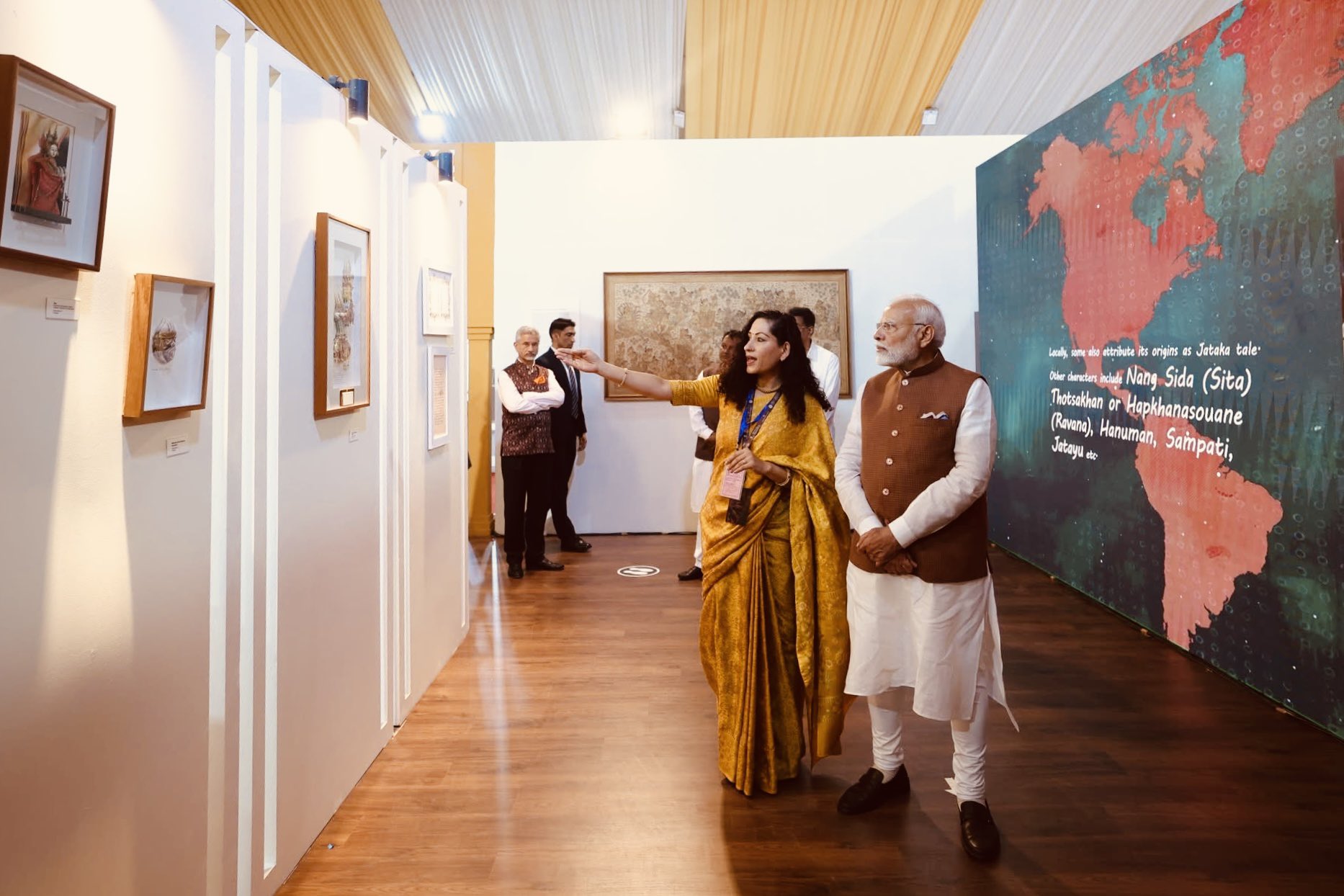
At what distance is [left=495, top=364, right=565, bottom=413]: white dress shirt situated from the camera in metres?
5.78

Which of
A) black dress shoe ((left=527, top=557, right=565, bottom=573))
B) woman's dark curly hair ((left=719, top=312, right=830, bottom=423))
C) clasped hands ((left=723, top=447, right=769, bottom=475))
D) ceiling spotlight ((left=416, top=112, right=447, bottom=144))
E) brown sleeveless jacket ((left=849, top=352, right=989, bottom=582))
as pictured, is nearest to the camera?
brown sleeveless jacket ((left=849, top=352, right=989, bottom=582))

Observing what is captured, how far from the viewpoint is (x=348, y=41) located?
7.29 metres

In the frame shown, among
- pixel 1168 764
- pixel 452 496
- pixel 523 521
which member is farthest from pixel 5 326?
pixel 523 521

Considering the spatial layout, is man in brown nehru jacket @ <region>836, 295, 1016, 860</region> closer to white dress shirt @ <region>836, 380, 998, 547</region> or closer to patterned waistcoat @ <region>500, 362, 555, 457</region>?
white dress shirt @ <region>836, 380, 998, 547</region>

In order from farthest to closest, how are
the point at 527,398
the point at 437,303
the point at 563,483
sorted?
the point at 563,483, the point at 527,398, the point at 437,303

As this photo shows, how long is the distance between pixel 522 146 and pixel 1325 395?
6.04 meters

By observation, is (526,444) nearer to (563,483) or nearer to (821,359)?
(563,483)

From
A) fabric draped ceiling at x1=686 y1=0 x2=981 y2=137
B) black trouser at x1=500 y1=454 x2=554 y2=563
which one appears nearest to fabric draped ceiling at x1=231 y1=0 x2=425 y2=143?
fabric draped ceiling at x1=686 y1=0 x2=981 y2=137

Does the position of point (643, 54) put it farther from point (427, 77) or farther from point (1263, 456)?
point (1263, 456)

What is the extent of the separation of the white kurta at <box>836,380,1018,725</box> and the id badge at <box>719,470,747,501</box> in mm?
339

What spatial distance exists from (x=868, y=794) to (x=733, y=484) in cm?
106

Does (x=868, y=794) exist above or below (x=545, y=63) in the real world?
below

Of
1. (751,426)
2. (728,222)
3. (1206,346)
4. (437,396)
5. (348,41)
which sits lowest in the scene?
(751,426)

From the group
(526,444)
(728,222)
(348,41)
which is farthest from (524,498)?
(348,41)
